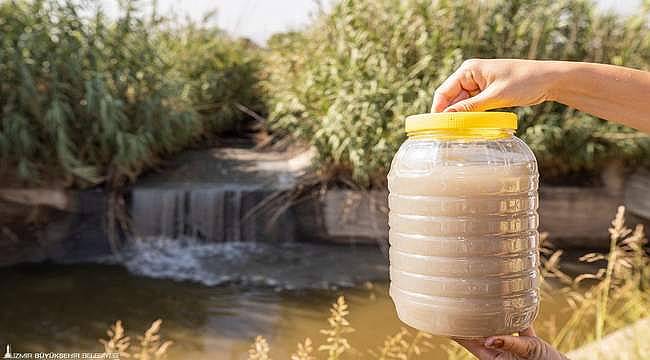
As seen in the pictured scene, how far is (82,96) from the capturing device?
21.8 ft

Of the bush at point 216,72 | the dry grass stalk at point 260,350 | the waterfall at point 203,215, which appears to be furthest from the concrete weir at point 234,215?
the dry grass stalk at point 260,350

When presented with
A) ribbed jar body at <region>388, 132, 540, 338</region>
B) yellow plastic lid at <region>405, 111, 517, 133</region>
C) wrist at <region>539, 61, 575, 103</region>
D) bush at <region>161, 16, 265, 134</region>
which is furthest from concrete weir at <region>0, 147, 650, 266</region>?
yellow plastic lid at <region>405, 111, 517, 133</region>

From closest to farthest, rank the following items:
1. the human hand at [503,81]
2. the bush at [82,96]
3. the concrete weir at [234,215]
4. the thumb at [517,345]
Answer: the thumb at [517,345]
the human hand at [503,81]
the bush at [82,96]
the concrete weir at [234,215]

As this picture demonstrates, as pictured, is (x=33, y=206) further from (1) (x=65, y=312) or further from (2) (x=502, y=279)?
(2) (x=502, y=279)

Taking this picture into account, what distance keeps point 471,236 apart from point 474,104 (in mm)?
318

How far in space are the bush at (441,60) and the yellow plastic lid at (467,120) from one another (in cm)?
453

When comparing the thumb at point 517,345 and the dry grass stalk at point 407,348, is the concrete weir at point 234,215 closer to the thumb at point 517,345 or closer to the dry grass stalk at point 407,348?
the dry grass stalk at point 407,348

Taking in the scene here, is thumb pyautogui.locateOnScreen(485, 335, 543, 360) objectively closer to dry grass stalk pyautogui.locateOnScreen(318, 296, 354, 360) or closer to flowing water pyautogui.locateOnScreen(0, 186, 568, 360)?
dry grass stalk pyautogui.locateOnScreen(318, 296, 354, 360)

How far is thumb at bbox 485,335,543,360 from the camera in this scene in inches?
49.9

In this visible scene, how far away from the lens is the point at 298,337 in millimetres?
4281

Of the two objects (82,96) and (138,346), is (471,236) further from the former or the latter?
(82,96)

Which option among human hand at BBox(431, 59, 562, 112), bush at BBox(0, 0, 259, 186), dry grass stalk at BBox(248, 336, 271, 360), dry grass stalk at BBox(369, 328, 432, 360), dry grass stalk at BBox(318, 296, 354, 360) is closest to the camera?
human hand at BBox(431, 59, 562, 112)

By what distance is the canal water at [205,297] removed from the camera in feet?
14.0

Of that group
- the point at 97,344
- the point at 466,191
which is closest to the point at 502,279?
the point at 466,191
